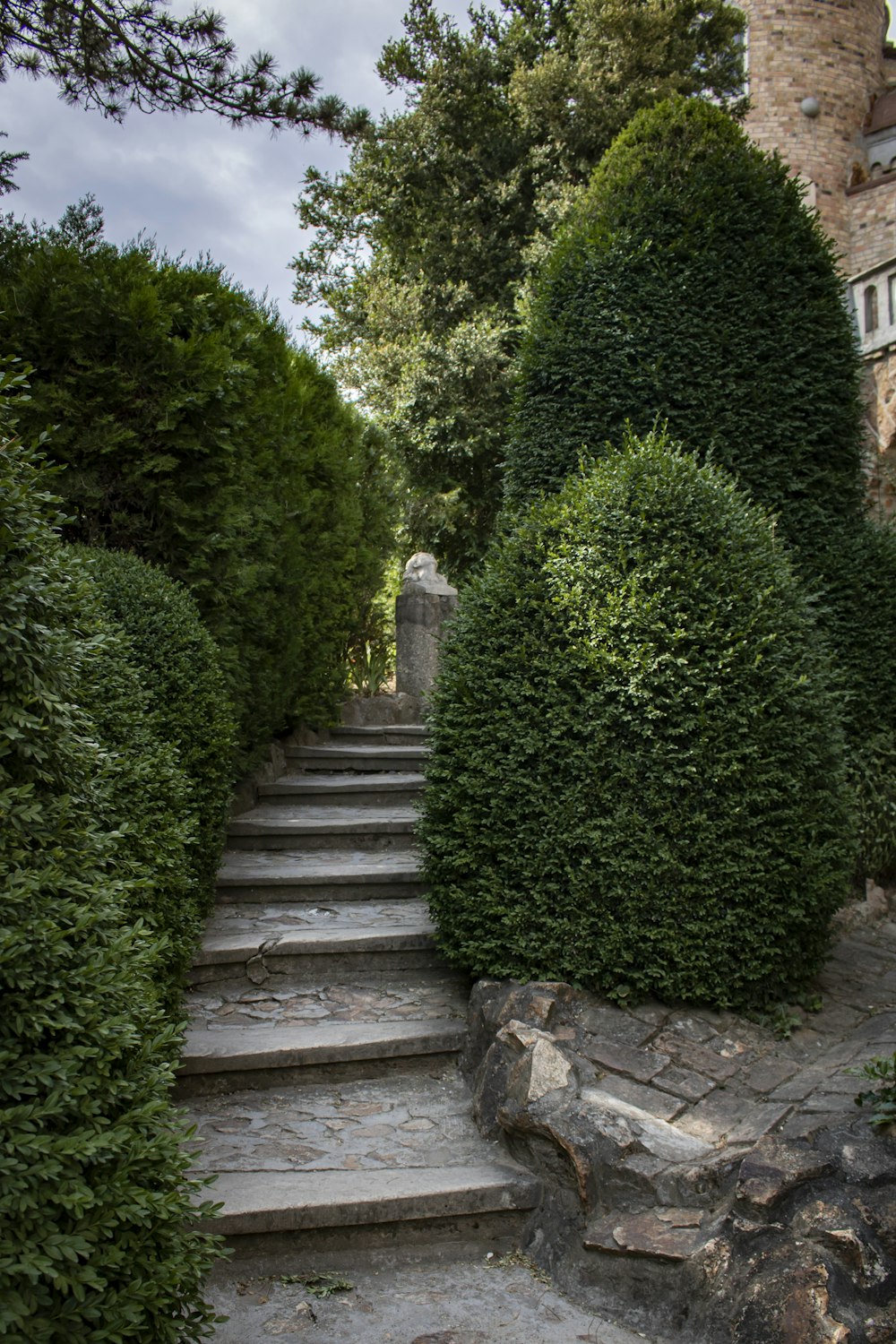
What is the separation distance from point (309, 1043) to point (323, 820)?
7.82ft

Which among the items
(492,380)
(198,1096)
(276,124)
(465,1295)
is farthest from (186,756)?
(492,380)

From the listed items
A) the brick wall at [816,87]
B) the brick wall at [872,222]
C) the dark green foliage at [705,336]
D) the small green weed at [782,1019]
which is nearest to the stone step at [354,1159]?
the small green weed at [782,1019]

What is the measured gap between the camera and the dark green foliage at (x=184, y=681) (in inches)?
169

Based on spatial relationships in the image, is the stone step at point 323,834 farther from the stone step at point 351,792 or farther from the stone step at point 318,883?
the stone step at point 351,792

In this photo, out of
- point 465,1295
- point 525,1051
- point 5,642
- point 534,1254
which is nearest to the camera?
point 5,642

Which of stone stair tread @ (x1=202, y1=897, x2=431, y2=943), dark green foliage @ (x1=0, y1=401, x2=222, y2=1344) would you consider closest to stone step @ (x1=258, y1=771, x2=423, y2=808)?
stone stair tread @ (x1=202, y1=897, x2=431, y2=943)

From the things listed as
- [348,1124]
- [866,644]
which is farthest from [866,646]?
[348,1124]

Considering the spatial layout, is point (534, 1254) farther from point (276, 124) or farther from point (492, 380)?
point (492, 380)

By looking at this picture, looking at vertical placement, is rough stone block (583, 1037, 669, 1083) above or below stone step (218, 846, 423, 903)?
below

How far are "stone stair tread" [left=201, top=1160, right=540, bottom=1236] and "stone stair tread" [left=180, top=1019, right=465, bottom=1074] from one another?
1.94ft

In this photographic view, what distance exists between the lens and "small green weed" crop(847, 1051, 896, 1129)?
2990mm

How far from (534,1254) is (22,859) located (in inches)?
89.4

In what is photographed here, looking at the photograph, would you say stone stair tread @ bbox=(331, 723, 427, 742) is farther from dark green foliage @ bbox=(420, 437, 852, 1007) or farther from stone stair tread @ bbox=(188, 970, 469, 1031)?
dark green foliage @ bbox=(420, 437, 852, 1007)

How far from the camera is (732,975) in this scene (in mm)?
3938
